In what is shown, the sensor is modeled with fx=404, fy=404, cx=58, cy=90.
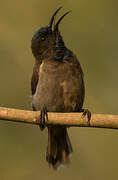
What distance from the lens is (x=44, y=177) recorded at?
660 cm

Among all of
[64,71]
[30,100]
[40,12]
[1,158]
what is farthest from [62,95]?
[40,12]

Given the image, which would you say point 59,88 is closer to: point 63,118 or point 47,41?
point 47,41

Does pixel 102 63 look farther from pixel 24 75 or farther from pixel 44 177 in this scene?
pixel 44 177

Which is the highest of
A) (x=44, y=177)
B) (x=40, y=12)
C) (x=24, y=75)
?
(x=40, y=12)

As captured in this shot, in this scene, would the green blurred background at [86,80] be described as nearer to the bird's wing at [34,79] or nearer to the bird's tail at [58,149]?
the bird's tail at [58,149]

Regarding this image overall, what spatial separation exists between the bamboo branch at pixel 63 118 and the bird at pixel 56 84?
854 millimetres

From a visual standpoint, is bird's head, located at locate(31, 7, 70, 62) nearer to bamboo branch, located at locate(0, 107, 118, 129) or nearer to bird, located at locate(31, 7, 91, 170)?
bird, located at locate(31, 7, 91, 170)

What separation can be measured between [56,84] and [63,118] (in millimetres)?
1270

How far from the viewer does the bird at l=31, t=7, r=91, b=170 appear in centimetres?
612

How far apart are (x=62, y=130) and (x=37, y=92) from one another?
2.70 feet

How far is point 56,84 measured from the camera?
6.09m

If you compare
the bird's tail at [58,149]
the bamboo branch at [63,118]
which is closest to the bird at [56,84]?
the bird's tail at [58,149]

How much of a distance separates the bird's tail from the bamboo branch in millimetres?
1719

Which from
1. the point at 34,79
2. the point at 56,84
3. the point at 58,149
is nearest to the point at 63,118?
the point at 56,84
